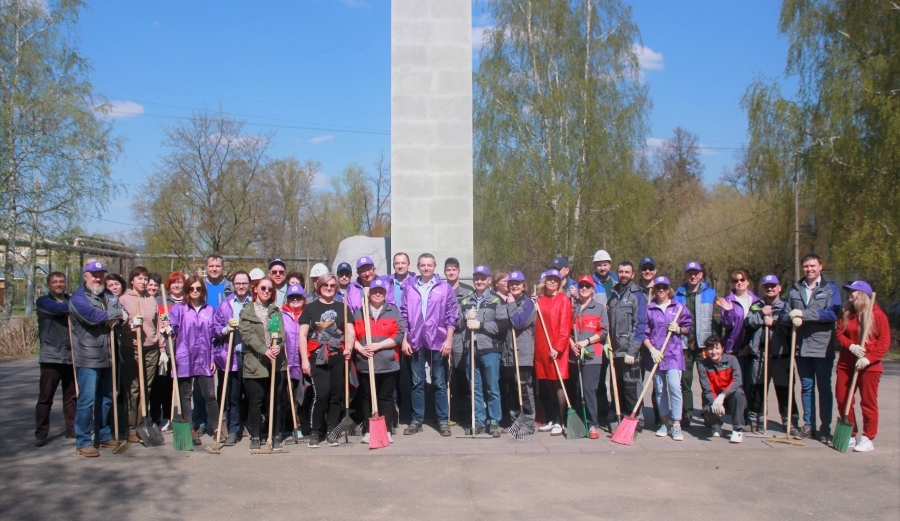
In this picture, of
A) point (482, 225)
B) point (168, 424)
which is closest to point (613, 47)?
point (482, 225)

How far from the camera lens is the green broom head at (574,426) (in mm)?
7375

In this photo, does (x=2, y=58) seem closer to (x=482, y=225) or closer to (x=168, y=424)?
(x=168, y=424)

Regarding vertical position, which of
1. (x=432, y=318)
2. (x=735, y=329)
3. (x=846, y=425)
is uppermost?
(x=432, y=318)

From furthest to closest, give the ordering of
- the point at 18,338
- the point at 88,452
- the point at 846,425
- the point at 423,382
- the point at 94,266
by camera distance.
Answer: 1. the point at 18,338
2. the point at 423,382
3. the point at 94,266
4. the point at 846,425
5. the point at 88,452

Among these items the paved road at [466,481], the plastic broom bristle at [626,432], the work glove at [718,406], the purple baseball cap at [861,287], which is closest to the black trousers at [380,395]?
the paved road at [466,481]

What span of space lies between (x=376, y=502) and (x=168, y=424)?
3.45m

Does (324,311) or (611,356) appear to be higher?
(324,311)

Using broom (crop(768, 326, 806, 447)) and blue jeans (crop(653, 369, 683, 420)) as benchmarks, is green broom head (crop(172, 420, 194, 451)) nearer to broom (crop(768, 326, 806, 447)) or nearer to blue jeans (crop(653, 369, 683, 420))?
blue jeans (crop(653, 369, 683, 420))

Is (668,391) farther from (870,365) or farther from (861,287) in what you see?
(861,287)

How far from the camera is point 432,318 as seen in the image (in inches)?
298

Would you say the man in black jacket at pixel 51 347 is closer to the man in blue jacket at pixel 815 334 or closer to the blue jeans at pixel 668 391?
the blue jeans at pixel 668 391

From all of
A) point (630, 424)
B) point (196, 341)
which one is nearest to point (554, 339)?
point (630, 424)

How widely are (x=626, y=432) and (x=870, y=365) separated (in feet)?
7.60

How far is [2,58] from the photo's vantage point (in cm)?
1598
